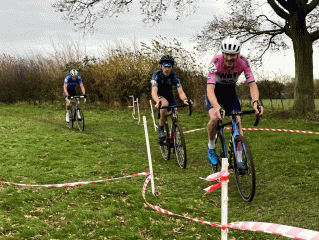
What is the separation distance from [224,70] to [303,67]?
36.9 feet

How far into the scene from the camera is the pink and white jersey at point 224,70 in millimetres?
5910

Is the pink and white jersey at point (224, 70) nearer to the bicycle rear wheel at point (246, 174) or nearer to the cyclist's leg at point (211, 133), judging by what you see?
the cyclist's leg at point (211, 133)

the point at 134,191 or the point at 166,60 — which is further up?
the point at 166,60

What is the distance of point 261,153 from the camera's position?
941 centimetres

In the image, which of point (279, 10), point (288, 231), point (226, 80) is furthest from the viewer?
point (279, 10)

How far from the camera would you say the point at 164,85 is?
842cm

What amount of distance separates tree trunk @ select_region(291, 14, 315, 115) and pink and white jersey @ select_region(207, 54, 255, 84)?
10683 mm

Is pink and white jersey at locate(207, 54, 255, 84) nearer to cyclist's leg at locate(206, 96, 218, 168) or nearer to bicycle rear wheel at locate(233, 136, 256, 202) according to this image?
cyclist's leg at locate(206, 96, 218, 168)

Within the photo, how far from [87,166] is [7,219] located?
11.9 feet

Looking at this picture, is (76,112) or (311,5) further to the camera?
(311,5)

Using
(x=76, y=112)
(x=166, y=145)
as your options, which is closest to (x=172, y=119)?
(x=166, y=145)

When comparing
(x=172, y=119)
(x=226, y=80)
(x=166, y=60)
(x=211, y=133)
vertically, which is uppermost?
(x=166, y=60)

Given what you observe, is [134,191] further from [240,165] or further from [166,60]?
[166,60]

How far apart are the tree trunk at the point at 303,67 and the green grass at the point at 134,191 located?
4436 millimetres
